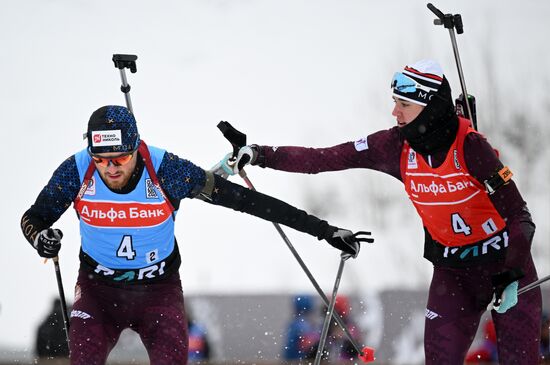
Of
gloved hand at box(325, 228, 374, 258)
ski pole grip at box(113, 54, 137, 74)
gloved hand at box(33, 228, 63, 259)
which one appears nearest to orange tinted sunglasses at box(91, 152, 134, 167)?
gloved hand at box(33, 228, 63, 259)

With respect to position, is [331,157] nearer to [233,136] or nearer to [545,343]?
[233,136]

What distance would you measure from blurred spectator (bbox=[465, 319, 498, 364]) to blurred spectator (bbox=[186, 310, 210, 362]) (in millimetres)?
2812

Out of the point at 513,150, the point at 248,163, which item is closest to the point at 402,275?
the point at 513,150

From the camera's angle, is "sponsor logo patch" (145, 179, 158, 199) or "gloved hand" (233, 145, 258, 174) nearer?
"sponsor logo patch" (145, 179, 158, 199)

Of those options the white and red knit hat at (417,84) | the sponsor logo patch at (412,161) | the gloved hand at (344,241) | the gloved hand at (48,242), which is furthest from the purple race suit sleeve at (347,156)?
the gloved hand at (48,242)

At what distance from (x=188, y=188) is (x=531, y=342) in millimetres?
1919

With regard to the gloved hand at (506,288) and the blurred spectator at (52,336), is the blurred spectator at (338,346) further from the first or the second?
the gloved hand at (506,288)

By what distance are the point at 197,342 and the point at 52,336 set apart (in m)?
1.54

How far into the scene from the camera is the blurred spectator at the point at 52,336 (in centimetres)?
1038

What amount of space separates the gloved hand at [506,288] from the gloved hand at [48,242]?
7.24ft

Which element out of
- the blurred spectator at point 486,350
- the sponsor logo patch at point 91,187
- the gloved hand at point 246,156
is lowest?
the blurred spectator at point 486,350

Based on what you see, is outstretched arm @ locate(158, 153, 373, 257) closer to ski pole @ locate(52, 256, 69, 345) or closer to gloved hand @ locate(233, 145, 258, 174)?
gloved hand @ locate(233, 145, 258, 174)

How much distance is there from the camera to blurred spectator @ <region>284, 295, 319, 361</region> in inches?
396

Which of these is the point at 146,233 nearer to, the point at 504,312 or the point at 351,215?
the point at 504,312
